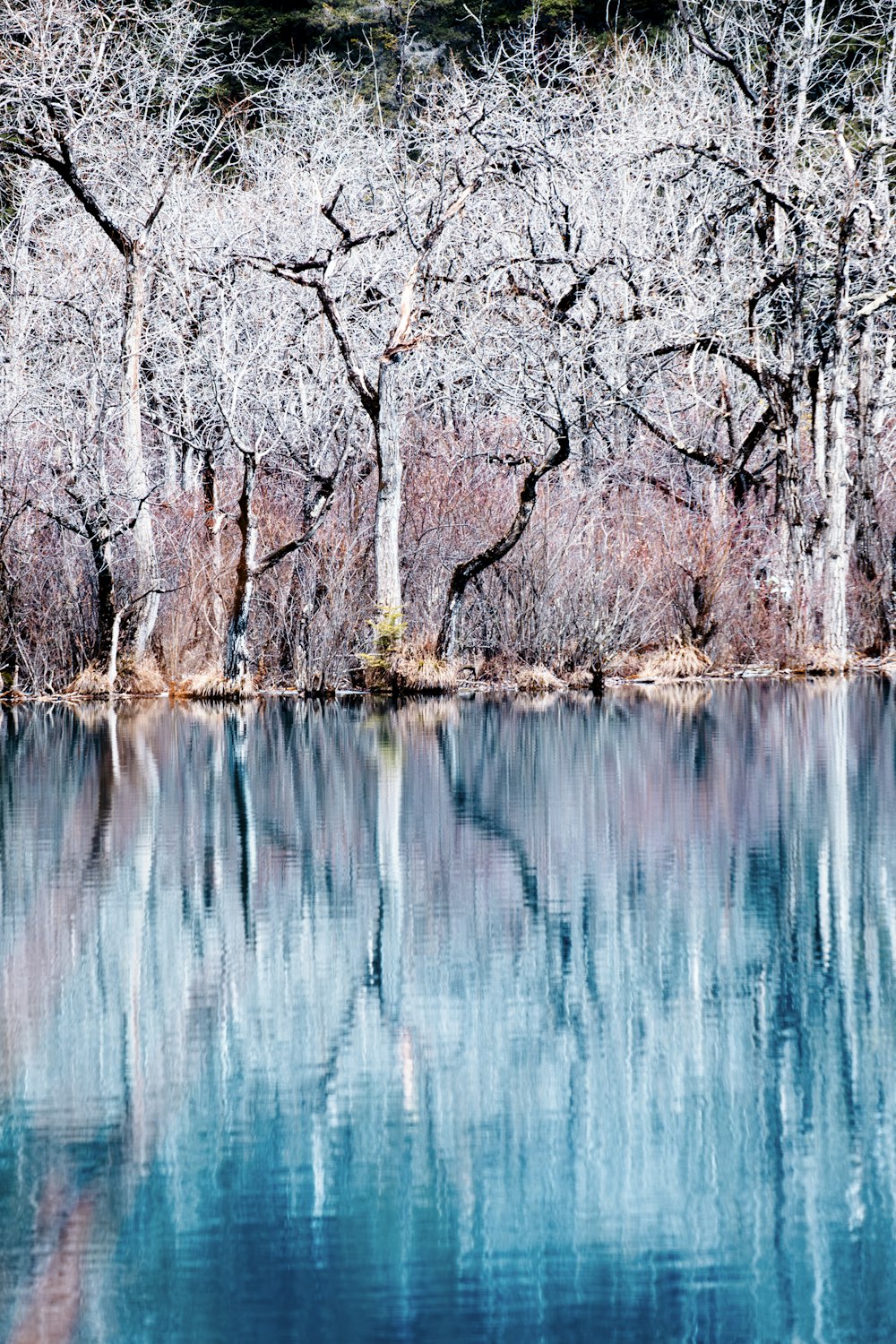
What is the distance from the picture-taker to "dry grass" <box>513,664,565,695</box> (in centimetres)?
2430

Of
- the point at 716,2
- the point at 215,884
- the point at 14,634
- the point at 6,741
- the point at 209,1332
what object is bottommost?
the point at 209,1332

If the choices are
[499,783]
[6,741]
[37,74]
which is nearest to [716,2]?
[37,74]

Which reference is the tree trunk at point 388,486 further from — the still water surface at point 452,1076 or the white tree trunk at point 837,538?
the still water surface at point 452,1076


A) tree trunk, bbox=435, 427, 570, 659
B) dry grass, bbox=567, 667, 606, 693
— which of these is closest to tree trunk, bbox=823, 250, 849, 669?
dry grass, bbox=567, 667, 606, 693

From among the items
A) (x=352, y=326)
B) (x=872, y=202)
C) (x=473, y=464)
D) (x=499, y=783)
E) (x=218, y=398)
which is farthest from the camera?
(x=352, y=326)

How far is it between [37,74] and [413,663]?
868 centimetres

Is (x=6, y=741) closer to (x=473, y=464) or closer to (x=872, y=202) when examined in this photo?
(x=473, y=464)

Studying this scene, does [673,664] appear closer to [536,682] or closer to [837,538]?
[536,682]

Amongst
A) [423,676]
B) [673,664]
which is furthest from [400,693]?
[673,664]

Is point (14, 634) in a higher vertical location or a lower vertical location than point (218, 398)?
lower

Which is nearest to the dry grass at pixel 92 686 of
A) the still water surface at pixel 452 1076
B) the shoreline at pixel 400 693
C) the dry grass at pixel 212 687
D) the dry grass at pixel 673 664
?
the shoreline at pixel 400 693

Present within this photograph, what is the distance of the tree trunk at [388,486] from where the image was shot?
2375cm

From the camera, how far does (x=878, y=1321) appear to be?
3.39 meters

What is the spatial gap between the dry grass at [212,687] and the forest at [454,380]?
0.06 m
